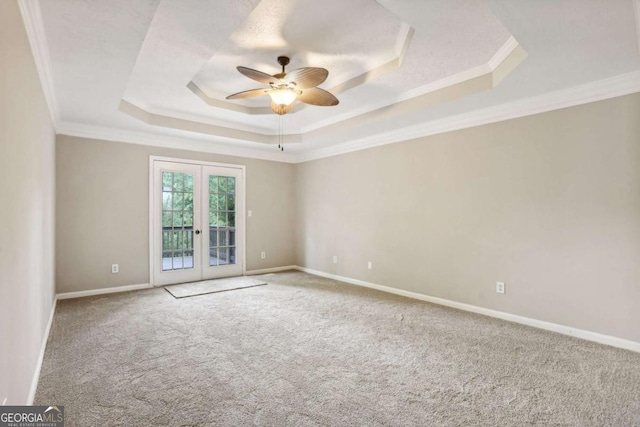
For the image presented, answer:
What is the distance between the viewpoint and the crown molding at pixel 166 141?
4496mm

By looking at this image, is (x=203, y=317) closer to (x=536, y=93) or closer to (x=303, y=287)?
(x=303, y=287)

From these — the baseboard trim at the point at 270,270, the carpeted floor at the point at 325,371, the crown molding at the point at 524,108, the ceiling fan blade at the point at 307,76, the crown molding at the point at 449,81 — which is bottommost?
the carpeted floor at the point at 325,371

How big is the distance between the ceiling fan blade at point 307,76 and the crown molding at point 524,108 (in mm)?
2046

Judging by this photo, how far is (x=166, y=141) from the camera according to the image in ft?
17.3

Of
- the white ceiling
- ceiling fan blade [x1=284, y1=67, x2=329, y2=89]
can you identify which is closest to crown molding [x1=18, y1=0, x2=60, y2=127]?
the white ceiling

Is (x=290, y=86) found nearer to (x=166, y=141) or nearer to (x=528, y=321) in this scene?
(x=166, y=141)

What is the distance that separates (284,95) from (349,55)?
765mm

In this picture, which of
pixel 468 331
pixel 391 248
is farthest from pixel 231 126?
pixel 468 331

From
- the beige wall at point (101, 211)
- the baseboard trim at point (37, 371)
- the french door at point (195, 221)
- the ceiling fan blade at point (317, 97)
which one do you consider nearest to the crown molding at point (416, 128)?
the beige wall at point (101, 211)

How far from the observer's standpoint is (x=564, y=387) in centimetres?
225

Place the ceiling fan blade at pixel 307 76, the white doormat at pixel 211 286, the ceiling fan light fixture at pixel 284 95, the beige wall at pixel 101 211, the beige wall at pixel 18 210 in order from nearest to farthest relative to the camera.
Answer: the beige wall at pixel 18 210, the ceiling fan blade at pixel 307 76, the ceiling fan light fixture at pixel 284 95, the beige wall at pixel 101 211, the white doormat at pixel 211 286

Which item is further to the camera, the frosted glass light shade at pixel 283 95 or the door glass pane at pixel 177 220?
the door glass pane at pixel 177 220

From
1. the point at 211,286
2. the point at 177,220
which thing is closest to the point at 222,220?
the point at 177,220

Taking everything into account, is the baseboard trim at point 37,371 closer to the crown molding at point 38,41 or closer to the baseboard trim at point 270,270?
the crown molding at point 38,41
